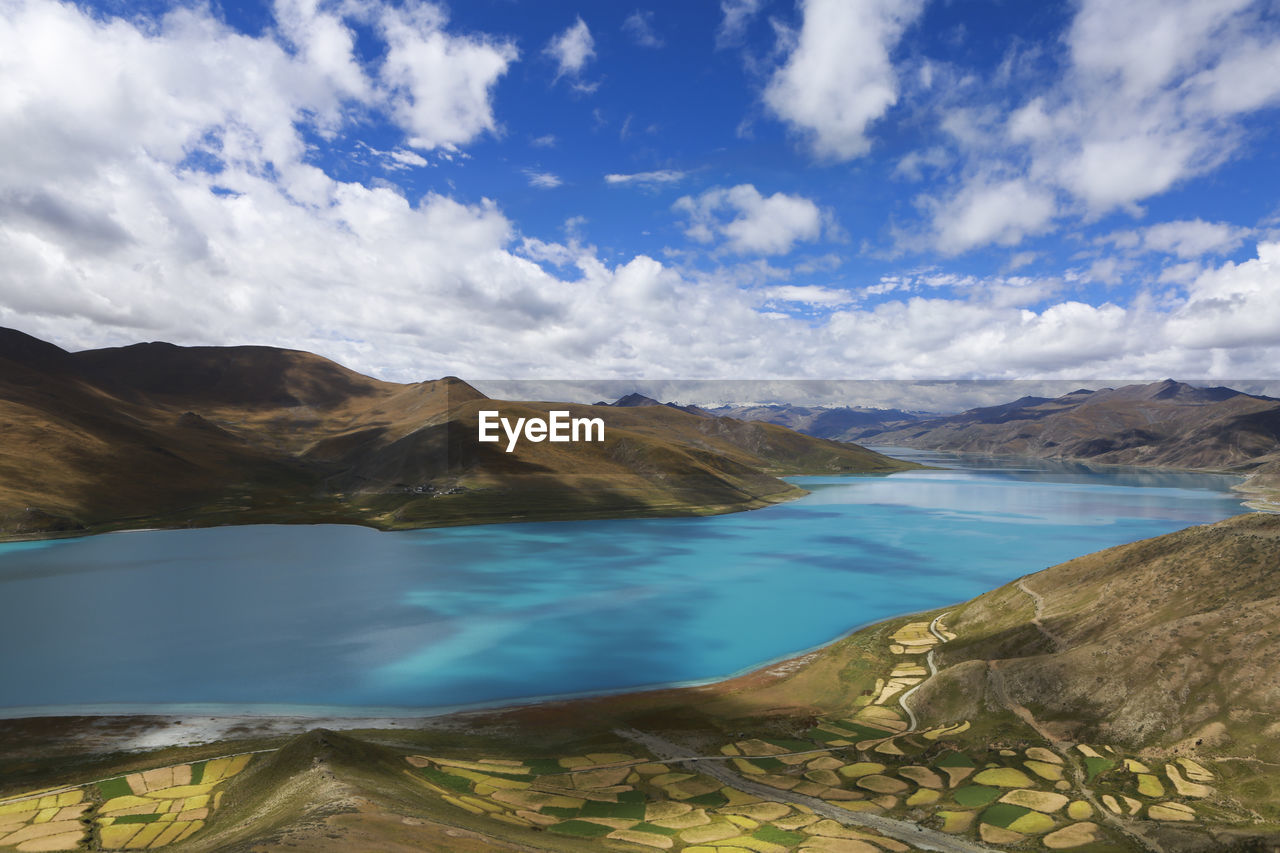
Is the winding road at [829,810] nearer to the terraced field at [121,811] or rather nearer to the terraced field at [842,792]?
the terraced field at [842,792]

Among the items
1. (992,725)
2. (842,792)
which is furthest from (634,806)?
(992,725)

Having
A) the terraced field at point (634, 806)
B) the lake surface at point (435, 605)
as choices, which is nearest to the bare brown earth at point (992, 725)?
the terraced field at point (634, 806)

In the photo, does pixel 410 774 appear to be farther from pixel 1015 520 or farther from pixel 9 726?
pixel 1015 520

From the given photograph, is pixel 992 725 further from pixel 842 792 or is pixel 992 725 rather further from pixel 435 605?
pixel 435 605

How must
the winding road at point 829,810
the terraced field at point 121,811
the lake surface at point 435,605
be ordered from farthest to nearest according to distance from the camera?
1. the lake surface at point 435,605
2. the winding road at point 829,810
3. the terraced field at point 121,811

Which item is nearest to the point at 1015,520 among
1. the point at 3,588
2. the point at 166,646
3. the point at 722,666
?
the point at 722,666

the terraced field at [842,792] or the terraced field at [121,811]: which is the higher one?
the terraced field at [121,811]

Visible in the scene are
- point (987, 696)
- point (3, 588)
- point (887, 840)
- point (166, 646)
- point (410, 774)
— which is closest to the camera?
point (887, 840)
